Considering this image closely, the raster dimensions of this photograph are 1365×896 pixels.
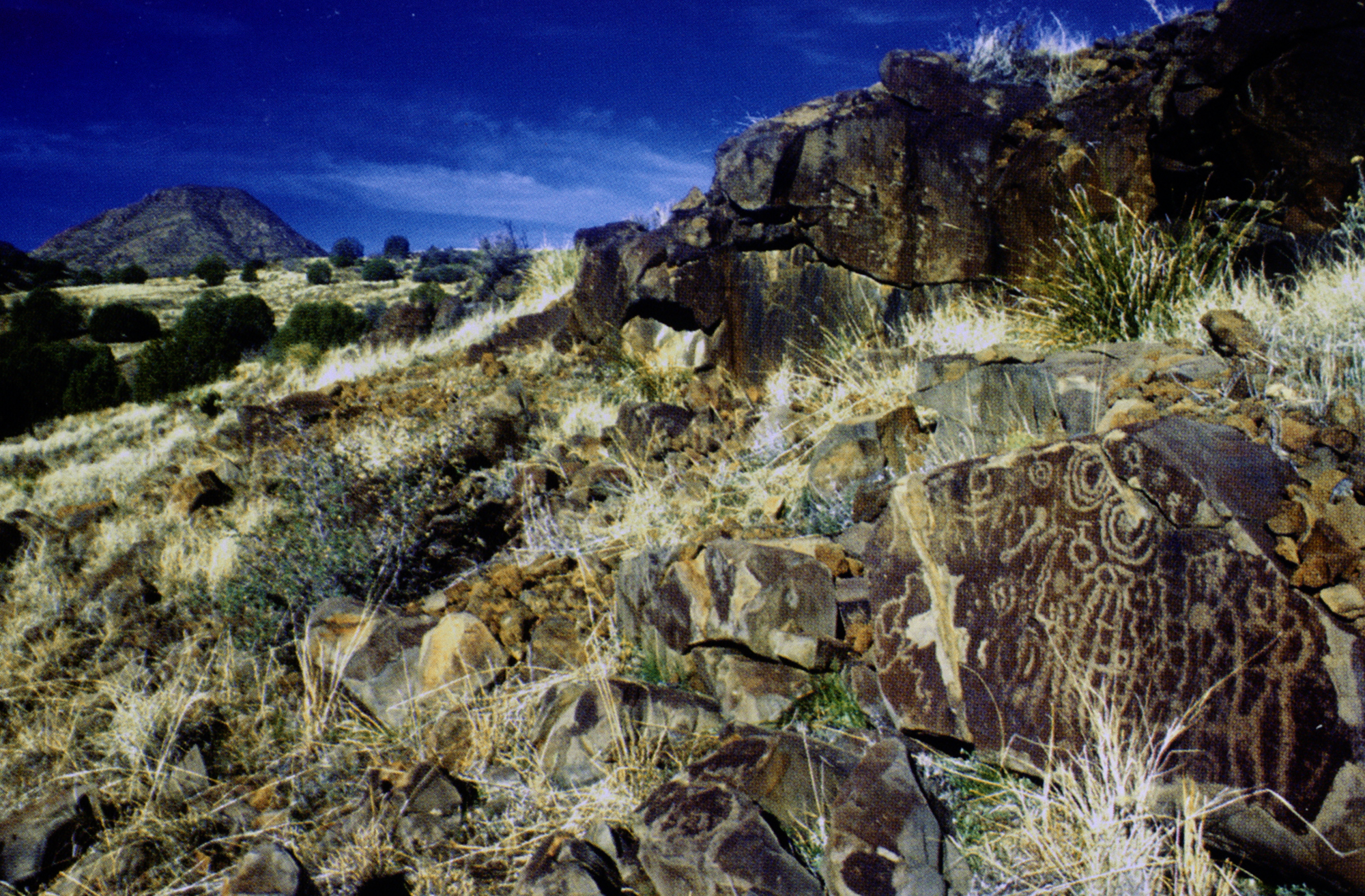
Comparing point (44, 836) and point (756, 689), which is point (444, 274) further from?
point (756, 689)

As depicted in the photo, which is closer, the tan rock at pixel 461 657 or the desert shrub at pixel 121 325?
the tan rock at pixel 461 657

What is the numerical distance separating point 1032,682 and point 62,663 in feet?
17.1

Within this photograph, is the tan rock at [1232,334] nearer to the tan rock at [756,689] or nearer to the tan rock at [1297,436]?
the tan rock at [1297,436]

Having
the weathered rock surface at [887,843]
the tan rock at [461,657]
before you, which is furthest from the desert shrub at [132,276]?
the weathered rock surface at [887,843]

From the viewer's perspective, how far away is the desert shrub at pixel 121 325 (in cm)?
3291

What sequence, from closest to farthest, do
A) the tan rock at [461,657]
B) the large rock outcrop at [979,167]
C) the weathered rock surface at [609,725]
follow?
1. the weathered rock surface at [609,725]
2. the tan rock at [461,657]
3. the large rock outcrop at [979,167]

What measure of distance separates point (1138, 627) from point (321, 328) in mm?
21300

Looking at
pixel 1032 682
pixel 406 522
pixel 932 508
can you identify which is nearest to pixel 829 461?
pixel 932 508

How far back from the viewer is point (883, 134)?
6.72 meters

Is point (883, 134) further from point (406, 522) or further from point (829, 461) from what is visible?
point (406, 522)

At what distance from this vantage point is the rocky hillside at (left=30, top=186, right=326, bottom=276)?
67000mm

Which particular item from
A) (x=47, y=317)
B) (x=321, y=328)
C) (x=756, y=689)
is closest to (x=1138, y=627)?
(x=756, y=689)

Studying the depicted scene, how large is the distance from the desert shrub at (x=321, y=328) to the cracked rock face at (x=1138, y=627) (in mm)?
18718

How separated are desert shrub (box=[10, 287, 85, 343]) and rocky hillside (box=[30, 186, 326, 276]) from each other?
25.7 metres
